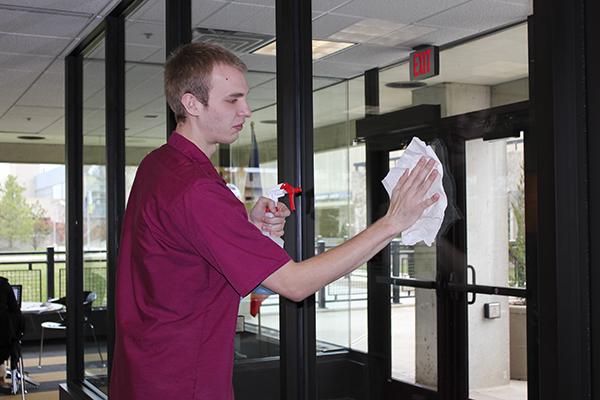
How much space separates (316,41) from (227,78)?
0.75 meters

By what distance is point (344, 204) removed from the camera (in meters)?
2.75

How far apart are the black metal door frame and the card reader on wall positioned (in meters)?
0.04

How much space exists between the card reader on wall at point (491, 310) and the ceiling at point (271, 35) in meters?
0.64

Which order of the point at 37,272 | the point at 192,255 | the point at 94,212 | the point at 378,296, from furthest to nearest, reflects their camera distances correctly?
the point at 37,272
the point at 94,212
the point at 378,296
the point at 192,255

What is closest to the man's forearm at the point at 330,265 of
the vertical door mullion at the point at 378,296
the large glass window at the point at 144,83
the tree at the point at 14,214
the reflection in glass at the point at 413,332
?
the vertical door mullion at the point at 378,296

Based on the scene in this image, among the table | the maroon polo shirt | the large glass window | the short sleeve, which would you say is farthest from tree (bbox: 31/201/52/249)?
the short sleeve

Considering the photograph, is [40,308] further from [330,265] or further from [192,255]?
[330,265]

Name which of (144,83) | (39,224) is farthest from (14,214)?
(144,83)

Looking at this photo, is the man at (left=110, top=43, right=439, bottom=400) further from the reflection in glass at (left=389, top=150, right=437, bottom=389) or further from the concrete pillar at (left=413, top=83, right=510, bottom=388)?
the reflection in glass at (left=389, top=150, right=437, bottom=389)

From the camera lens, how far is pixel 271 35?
281 centimetres

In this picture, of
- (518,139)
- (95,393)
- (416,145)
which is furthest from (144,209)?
(95,393)

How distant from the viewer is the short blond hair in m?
1.92

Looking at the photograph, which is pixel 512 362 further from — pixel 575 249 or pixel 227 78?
pixel 227 78

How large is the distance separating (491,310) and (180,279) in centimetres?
96
